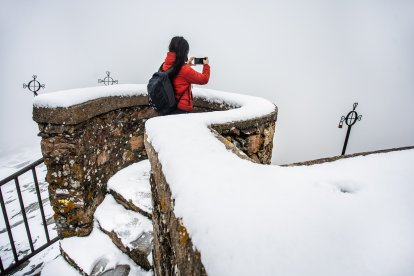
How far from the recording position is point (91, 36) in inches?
3130

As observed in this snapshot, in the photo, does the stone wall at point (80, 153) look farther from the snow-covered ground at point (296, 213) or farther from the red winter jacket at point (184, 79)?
the snow-covered ground at point (296, 213)

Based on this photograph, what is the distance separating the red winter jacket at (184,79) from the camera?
2699 mm

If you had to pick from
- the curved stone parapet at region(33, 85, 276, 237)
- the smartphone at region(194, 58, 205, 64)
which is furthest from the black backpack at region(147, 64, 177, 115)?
the curved stone parapet at region(33, 85, 276, 237)

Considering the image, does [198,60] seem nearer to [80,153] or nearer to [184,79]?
[184,79]

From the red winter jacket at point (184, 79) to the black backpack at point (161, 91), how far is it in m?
0.09

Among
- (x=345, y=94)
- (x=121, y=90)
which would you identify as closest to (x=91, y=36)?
(x=345, y=94)

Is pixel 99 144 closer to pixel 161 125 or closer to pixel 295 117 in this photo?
pixel 161 125

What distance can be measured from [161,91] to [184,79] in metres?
0.32

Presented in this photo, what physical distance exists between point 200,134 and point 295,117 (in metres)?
62.0

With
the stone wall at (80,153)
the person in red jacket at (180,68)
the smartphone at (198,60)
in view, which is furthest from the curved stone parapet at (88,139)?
the person in red jacket at (180,68)

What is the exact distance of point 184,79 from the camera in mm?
2746

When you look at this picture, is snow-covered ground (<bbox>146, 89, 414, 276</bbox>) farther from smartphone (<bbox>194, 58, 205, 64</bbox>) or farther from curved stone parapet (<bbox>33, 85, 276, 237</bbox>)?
smartphone (<bbox>194, 58, 205, 64</bbox>)

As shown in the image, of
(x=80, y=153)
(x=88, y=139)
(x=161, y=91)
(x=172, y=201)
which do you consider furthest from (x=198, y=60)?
(x=172, y=201)

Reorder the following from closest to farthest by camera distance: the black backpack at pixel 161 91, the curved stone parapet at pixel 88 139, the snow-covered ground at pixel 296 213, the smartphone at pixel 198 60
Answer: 1. the snow-covered ground at pixel 296 213
2. the curved stone parapet at pixel 88 139
3. the black backpack at pixel 161 91
4. the smartphone at pixel 198 60
